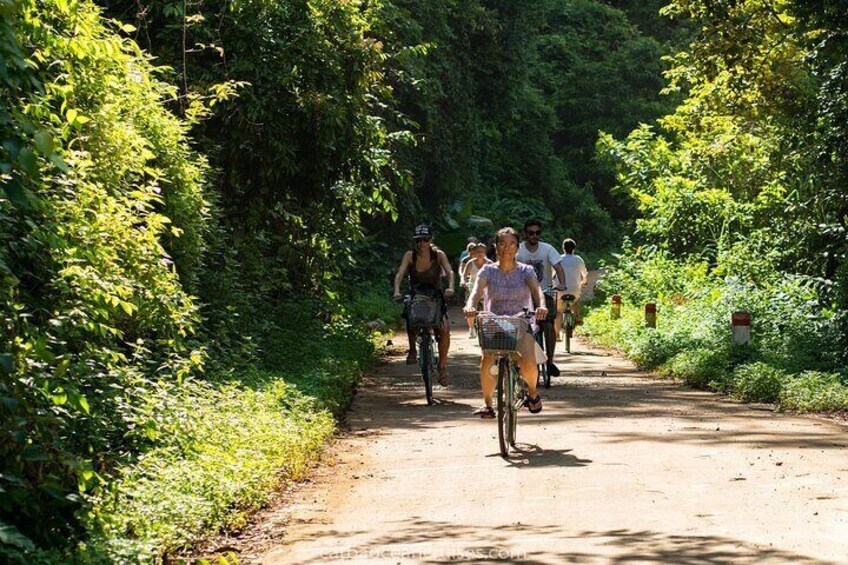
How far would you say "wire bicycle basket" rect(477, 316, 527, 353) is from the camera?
37.9ft

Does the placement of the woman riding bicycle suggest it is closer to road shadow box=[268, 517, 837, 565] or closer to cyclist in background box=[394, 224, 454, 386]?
cyclist in background box=[394, 224, 454, 386]

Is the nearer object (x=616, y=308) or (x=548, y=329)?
(x=548, y=329)

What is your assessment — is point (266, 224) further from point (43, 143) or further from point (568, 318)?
point (43, 143)

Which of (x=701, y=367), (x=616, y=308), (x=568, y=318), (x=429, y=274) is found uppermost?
(x=429, y=274)

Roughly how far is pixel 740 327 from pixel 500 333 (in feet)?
25.8

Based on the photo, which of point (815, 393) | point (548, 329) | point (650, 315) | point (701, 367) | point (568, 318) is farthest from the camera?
point (650, 315)

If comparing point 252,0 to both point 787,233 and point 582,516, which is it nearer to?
point 787,233

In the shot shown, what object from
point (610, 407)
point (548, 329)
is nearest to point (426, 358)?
point (610, 407)

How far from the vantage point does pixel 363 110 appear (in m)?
19.4

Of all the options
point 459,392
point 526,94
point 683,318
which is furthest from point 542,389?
point 526,94

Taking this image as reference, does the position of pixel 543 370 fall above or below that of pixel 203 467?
above

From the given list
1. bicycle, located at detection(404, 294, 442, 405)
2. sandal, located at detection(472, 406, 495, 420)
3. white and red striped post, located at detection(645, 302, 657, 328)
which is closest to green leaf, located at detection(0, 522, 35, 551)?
sandal, located at detection(472, 406, 495, 420)

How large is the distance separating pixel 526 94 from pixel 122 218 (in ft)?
136

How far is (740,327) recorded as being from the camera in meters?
18.5
